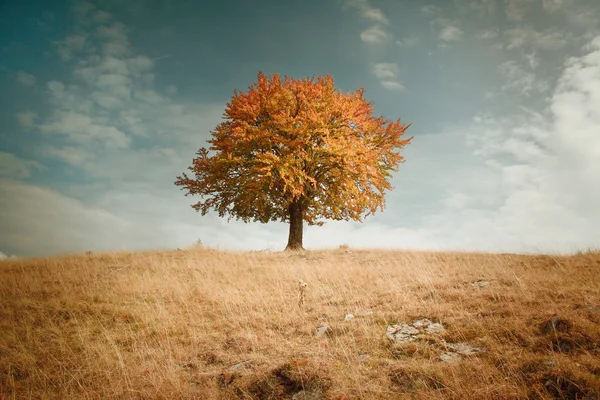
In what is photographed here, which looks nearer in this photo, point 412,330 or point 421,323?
point 412,330

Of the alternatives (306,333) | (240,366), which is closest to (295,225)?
(306,333)

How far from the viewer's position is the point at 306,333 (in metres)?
6.09

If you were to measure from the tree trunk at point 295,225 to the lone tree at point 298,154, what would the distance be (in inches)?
2.4

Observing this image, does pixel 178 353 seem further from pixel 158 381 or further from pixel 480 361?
pixel 480 361

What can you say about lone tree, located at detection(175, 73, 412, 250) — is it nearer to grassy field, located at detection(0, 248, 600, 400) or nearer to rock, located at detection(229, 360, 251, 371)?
grassy field, located at detection(0, 248, 600, 400)

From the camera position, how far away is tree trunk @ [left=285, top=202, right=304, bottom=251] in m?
19.3

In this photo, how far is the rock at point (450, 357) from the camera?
14.5ft

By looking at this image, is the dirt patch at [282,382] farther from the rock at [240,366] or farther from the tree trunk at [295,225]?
the tree trunk at [295,225]

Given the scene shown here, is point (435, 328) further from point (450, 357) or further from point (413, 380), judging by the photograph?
point (413, 380)

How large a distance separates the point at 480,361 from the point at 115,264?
14.0m

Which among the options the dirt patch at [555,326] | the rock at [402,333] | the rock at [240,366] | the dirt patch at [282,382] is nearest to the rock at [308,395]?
the dirt patch at [282,382]

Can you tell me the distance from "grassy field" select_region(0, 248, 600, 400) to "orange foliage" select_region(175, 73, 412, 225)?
22.7 feet

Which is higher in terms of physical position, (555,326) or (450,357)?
(555,326)

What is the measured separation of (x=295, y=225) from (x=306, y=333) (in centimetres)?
1347
